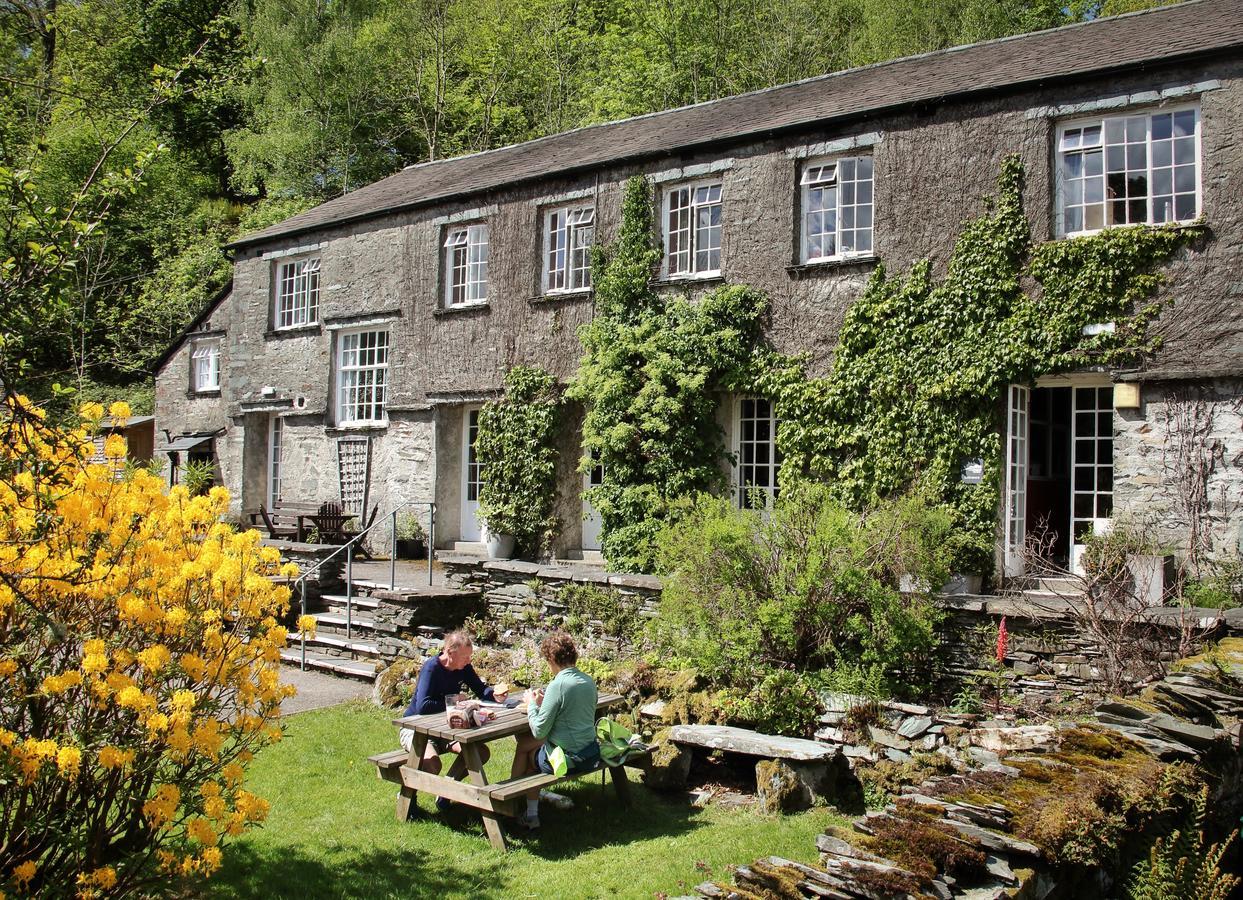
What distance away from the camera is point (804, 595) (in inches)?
361

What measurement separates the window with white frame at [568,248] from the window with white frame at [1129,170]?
7314mm

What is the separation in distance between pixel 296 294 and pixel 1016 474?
52.6ft

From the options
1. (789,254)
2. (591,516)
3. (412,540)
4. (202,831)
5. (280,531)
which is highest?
(789,254)

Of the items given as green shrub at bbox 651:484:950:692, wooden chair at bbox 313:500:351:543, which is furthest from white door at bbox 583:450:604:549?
green shrub at bbox 651:484:950:692

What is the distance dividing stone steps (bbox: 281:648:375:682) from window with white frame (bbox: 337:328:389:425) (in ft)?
25.2

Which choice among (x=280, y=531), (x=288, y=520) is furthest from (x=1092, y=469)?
(x=288, y=520)

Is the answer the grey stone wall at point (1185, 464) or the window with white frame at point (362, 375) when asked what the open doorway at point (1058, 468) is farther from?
the window with white frame at point (362, 375)

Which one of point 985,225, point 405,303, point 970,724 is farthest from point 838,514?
point 405,303

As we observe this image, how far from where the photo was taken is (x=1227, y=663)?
7309 millimetres

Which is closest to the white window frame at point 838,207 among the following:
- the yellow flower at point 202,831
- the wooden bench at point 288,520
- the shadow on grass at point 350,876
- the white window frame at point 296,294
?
the shadow on grass at point 350,876

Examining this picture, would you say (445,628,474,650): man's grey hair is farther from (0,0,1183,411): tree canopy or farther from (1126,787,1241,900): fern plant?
(0,0,1183,411): tree canopy

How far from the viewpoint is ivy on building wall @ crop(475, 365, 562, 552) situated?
16.3 meters

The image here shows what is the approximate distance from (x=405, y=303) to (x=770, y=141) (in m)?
8.25

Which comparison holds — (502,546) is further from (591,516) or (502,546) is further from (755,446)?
(755,446)
